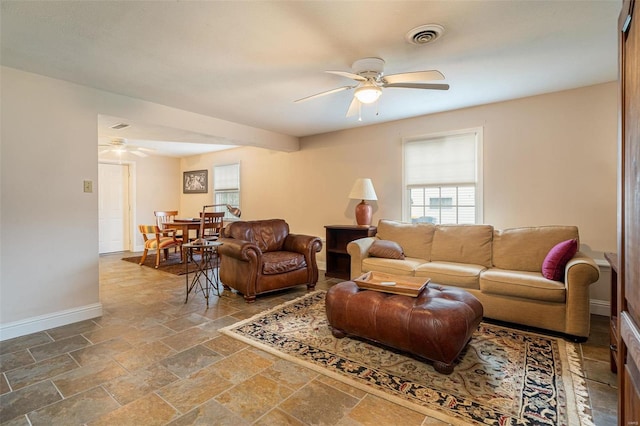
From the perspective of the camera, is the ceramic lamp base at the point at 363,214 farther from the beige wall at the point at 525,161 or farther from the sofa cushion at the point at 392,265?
the sofa cushion at the point at 392,265

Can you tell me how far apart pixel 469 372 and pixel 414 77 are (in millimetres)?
2160

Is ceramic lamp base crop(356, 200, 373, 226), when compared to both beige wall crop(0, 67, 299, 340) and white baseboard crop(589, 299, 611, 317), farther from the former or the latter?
beige wall crop(0, 67, 299, 340)

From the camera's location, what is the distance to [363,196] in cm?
434

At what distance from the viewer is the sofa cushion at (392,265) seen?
11.0 ft

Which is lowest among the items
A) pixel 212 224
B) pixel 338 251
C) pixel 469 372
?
pixel 469 372

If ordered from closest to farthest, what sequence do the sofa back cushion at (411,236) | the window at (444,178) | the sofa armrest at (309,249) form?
the sofa back cushion at (411,236) < the window at (444,178) < the sofa armrest at (309,249)

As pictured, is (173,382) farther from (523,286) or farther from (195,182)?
(195,182)

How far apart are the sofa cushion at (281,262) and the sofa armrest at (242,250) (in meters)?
0.17

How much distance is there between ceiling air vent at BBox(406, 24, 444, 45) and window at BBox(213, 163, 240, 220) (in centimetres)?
519

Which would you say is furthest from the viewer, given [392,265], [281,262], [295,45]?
[281,262]

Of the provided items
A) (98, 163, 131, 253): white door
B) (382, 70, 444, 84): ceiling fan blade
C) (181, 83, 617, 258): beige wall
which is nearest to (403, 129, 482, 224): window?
(181, 83, 617, 258): beige wall

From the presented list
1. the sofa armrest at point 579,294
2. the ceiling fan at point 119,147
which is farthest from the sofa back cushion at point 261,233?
the sofa armrest at point 579,294

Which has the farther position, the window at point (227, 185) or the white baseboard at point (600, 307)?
the window at point (227, 185)

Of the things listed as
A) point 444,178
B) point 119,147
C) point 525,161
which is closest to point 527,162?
point 525,161
